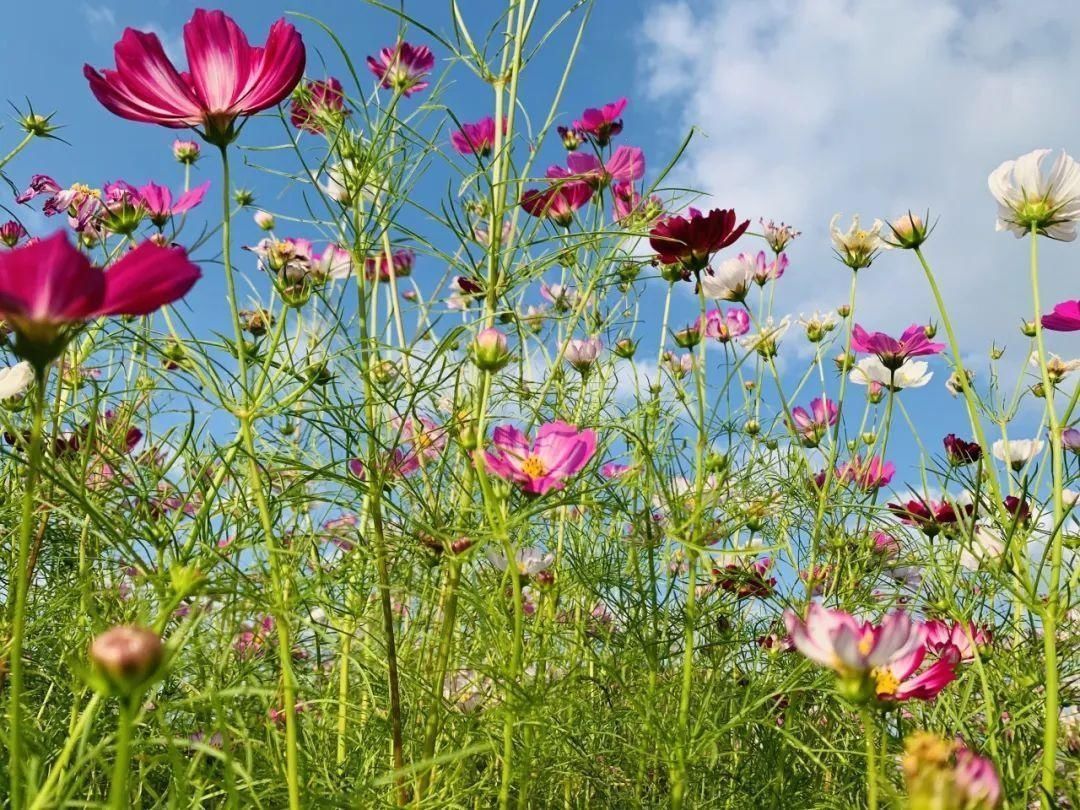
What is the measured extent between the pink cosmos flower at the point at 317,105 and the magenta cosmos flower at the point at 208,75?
11.7 inches

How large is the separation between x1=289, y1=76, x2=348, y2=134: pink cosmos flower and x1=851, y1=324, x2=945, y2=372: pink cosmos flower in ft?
2.47

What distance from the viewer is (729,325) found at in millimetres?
1414

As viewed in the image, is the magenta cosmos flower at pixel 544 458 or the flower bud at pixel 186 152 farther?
the flower bud at pixel 186 152

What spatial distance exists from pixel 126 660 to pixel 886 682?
550 mm

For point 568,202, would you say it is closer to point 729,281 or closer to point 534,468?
point 729,281

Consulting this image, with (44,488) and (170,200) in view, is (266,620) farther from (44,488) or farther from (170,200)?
(170,200)

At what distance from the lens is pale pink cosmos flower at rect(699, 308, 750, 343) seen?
143 cm

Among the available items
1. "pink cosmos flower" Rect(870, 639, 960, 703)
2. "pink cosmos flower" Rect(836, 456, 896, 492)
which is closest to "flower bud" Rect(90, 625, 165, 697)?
"pink cosmos flower" Rect(870, 639, 960, 703)

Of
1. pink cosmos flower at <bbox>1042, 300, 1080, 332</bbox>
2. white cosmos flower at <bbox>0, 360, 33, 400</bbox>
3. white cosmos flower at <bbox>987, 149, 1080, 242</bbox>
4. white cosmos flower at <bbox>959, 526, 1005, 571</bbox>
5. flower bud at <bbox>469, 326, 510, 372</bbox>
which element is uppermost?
white cosmos flower at <bbox>987, 149, 1080, 242</bbox>

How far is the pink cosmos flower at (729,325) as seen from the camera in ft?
4.68

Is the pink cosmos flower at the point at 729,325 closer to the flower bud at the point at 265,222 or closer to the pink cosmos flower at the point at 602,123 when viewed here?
the pink cosmos flower at the point at 602,123

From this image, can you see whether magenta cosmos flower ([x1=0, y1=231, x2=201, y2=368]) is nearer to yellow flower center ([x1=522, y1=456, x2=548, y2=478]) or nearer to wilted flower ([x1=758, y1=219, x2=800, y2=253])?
yellow flower center ([x1=522, y1=456, x2=548, y2=478])

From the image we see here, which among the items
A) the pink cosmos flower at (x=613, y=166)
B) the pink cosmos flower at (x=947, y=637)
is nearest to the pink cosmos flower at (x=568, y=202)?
the pink cosmos flower at (x=613, y=166)

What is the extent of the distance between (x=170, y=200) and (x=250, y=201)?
0.39m
